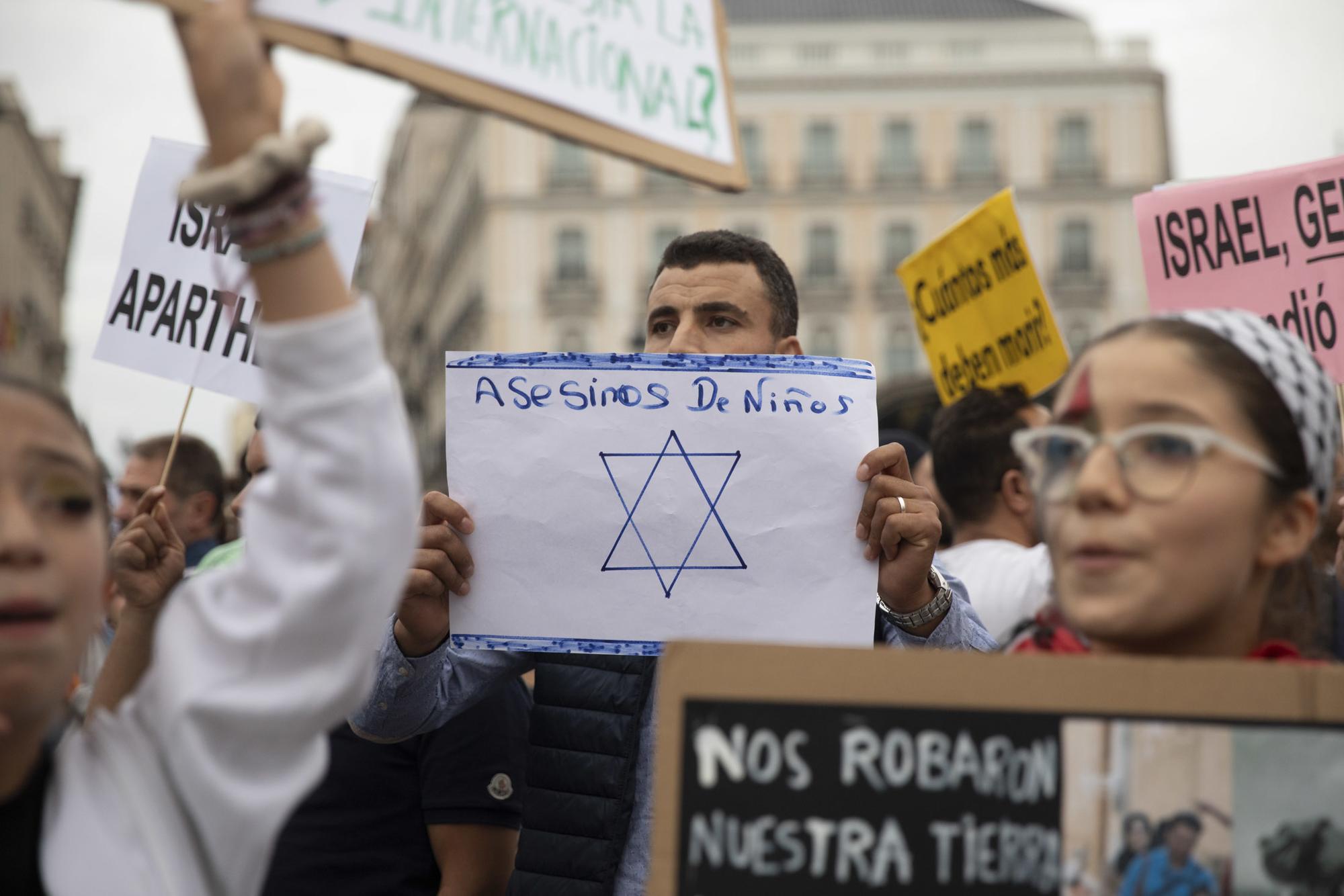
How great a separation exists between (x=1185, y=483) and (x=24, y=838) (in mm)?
1295

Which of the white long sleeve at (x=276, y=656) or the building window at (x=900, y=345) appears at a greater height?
the building window at (x=900, y=345)

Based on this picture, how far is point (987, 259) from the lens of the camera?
5.04 m

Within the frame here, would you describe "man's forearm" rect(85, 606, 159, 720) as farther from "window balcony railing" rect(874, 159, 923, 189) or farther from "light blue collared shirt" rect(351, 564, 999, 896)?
"window balcony railing" rect(874, 159, 923, 189)

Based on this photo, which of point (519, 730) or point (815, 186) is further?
point (815, 186)

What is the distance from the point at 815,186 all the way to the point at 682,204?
4492mm

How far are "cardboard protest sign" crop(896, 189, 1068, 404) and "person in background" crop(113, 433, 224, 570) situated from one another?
8.76 ft

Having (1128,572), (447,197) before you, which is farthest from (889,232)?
(1128,572)

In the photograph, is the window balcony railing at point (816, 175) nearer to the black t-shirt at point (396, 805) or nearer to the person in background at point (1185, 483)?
the black t-shirt at point (396, 805)

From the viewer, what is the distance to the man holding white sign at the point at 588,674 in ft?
8.75

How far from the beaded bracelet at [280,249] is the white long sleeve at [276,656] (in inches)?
2.9

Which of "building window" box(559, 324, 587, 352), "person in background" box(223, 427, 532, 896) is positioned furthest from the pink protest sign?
"building window" box(559, 324, 587, 352)

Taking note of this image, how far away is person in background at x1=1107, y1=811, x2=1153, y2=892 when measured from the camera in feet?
5.19

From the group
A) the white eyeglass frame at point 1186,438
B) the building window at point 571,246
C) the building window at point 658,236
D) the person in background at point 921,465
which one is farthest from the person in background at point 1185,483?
the building window at point 571,246

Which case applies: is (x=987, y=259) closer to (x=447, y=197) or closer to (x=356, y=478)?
(x=356, y=478)
